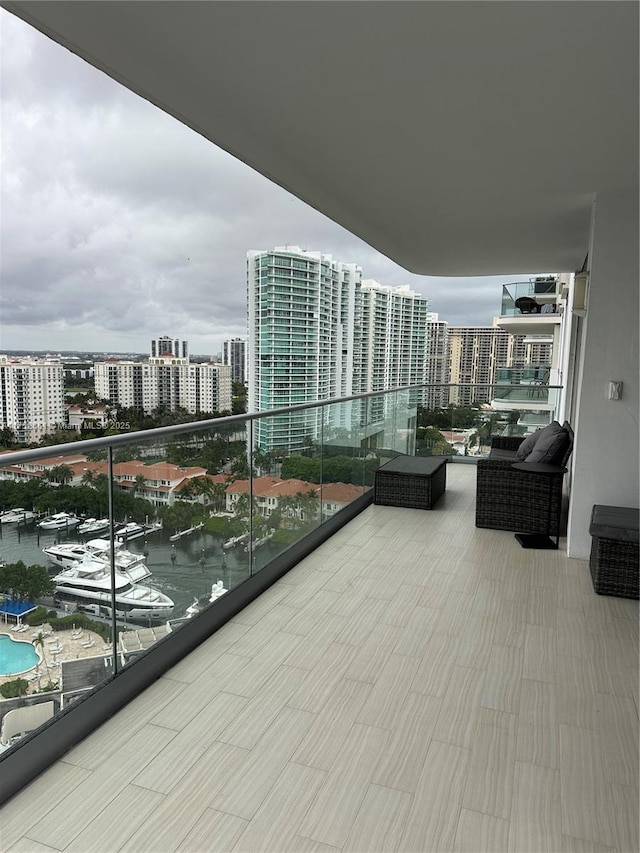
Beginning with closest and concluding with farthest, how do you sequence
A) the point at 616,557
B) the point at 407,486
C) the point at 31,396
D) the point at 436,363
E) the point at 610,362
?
the point at 616,557, the point at 610,362, the point at 407,486, the point at 31,396, the point at 436,363

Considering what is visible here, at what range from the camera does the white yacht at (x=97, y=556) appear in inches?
83.3

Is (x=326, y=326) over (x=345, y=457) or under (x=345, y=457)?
over

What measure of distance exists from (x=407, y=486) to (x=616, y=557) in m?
2.43

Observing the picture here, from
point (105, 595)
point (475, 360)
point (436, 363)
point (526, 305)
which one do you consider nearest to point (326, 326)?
point (436, 363)

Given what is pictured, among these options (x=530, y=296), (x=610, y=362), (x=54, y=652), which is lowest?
(x=54, y=652)

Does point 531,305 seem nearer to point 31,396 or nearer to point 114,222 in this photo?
point 31,396

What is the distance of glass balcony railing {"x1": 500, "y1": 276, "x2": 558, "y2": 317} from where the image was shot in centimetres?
1220

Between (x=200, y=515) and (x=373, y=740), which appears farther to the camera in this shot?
(x=200, y=515)

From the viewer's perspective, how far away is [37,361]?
41.1ft

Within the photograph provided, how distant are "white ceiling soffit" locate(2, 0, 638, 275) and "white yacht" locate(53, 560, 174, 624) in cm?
194

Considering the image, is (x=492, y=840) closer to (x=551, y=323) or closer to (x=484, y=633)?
(x=484, y=633)

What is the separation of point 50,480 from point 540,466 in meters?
4.23

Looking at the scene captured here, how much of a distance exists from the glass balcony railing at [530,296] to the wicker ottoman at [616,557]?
354 inches

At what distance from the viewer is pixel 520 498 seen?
5.17 m
